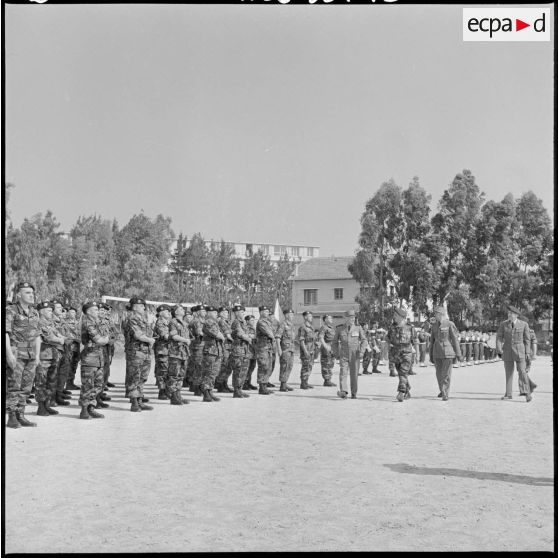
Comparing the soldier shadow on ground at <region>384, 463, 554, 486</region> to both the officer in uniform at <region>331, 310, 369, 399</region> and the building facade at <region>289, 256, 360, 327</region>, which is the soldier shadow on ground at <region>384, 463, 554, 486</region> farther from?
the building facade at <region>289, 256, 360, 327</region>

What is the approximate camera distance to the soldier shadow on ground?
6234 mm

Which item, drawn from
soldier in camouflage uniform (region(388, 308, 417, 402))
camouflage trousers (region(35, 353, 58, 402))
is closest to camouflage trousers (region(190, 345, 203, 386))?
camouflage trousers (region(35, 353, 58, 402))

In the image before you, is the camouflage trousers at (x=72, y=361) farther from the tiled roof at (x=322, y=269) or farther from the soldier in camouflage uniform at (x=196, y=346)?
the tiled roof at (x=322, y=269)

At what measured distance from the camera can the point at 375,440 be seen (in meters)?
8.33

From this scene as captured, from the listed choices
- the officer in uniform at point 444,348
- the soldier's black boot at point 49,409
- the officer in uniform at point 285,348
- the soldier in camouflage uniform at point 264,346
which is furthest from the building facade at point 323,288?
the soldier's black boot at point 49,409

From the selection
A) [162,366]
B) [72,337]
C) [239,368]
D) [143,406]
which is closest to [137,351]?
[143,406]

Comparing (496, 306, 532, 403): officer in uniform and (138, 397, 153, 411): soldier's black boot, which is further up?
(496, 306, 532, 403): officer in uniform

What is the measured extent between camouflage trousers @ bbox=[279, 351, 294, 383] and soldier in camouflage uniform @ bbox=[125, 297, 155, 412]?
4495 mm

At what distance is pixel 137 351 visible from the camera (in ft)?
36.6

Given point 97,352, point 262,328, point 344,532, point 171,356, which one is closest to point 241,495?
point 344,532

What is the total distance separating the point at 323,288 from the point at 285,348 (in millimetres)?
38779

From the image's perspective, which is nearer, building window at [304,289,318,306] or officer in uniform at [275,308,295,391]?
officer in uniform at [275,308,295,391]

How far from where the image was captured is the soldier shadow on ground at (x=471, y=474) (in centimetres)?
623

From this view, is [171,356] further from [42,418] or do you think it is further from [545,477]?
[545,477]
